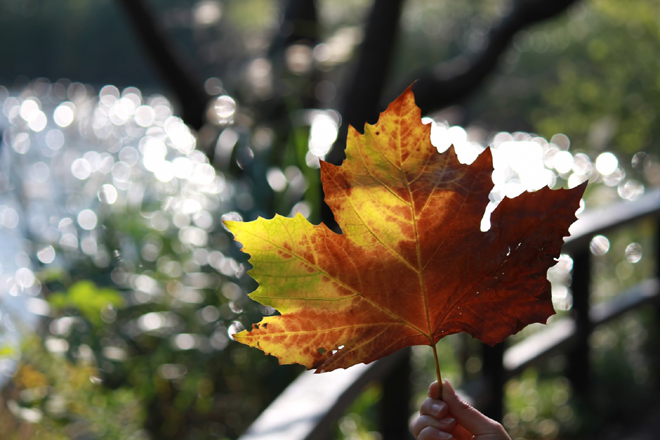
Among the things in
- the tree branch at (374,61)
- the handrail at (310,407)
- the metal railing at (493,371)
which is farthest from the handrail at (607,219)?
the tree branch at (374,61)

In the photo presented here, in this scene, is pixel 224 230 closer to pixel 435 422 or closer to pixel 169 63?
pixel 169 63

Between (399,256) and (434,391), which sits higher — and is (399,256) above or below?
above

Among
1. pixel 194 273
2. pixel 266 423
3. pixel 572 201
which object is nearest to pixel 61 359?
pixel 194 273

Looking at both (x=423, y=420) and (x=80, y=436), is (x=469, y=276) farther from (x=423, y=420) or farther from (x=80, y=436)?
(x=80, y=436)

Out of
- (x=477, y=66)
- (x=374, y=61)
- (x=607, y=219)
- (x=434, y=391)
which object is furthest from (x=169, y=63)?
(x=434, y=391)

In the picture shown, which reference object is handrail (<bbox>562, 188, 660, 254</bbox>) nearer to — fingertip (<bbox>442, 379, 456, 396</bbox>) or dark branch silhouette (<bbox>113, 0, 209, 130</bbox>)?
fingertip (<bbox>442, 379, 456, 396</bbox>)

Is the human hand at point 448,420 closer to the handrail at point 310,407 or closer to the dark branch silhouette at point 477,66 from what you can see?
the handrail at point 310,407

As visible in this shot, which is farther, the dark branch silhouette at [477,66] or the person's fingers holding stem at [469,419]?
the dark branch silhouette at [477,66]
